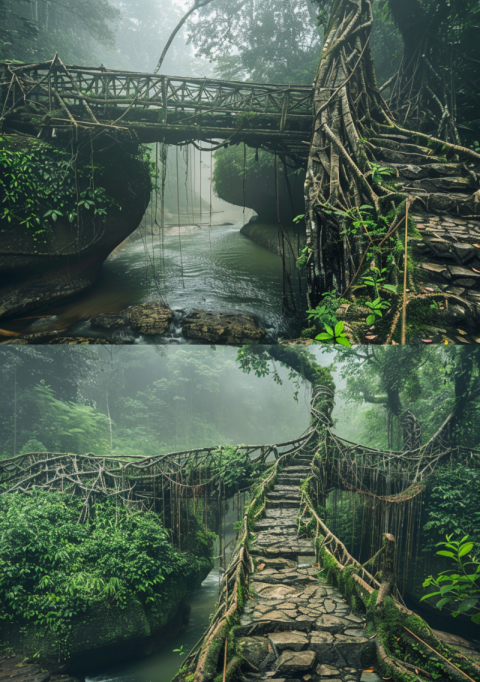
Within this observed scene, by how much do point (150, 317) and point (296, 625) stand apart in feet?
13.8

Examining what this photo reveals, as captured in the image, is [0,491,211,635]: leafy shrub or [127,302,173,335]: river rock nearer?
[127,302,173,335]: river rock

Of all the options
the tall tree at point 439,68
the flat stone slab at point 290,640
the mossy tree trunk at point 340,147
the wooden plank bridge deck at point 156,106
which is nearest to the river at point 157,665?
the flat stone slab at point 290,640

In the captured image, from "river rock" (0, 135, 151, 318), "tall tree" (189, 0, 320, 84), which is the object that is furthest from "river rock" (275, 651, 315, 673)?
"tall tree" (189, 0, 320, 84)

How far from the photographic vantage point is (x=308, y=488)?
8711 mm

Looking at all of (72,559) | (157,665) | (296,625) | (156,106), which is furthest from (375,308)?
(157,665)

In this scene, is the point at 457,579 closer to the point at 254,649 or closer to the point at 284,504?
the point at 254,649

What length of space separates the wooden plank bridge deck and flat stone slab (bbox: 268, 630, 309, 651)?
7147 mm

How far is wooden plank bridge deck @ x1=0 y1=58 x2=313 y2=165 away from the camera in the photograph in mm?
6102

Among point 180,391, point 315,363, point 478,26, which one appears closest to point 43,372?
point 180,391

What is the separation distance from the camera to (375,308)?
2.99 m

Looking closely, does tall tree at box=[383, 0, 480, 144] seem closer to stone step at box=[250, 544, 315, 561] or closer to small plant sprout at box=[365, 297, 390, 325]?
small plant sprout at box=[365, 297, 390, 325]

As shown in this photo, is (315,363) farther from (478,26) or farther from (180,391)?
(180,391)

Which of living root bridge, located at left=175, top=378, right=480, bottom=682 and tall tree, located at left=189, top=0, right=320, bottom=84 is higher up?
tall tree, located at left=189, top=0, right=320, bottom=84

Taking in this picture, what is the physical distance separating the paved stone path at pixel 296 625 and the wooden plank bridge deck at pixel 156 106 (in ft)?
23.0
